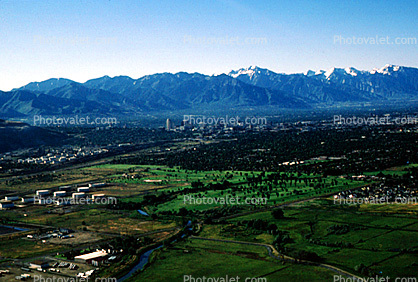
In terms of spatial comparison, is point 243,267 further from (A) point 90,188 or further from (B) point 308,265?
(A) point 90,188

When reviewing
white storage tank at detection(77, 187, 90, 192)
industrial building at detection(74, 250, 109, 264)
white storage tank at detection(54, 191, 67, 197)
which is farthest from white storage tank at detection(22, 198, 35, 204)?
industrial building at detection(74, 250, 109, 264)

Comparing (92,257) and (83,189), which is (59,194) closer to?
(83,189)

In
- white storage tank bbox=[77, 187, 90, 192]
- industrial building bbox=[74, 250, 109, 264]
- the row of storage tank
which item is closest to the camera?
industrial building bbox=[74, 250, 109, 264]

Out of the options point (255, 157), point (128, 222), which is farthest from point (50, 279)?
point (255, 157)

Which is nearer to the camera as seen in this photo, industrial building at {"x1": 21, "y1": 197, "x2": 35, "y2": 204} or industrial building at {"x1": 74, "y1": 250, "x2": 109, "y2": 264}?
industrial building at {"x1": 74, "y1": 250, "x2": 109, "y2": 264}

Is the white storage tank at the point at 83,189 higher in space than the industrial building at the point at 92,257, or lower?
higher

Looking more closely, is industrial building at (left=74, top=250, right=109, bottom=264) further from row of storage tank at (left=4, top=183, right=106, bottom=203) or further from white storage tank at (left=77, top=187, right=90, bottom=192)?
white storage tank at (left=77, top=187, right=90, bottom=192)

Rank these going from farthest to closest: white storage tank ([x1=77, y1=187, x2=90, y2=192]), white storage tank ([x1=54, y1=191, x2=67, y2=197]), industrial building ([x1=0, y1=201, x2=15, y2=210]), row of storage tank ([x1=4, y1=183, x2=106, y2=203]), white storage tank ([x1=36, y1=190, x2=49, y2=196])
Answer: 1. white storage tank ([x1=77, y1=187, x2=90, y2=192])
2. white storage tank ([x1=36, y1=190, x2=49, y2=196])
3. white storage tank ([x1=54, y1=191, x2=67, y2=197])
4. row of storage tank ([x1=4, y1=183, x2=106, y2=203])
5. industrial building ([x1=0, y1=201, x2=15, y2=210])

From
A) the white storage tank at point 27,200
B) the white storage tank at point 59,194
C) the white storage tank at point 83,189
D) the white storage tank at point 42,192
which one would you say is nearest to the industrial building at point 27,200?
the white storage tank at point 27,200

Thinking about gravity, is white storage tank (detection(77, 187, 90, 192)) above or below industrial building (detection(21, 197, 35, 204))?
above

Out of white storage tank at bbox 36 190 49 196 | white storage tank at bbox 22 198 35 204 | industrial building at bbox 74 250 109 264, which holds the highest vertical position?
white storage tank at bbox 36 190 49 196

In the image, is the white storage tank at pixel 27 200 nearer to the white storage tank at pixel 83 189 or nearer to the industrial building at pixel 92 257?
the white storage tank at pixel 83 189
